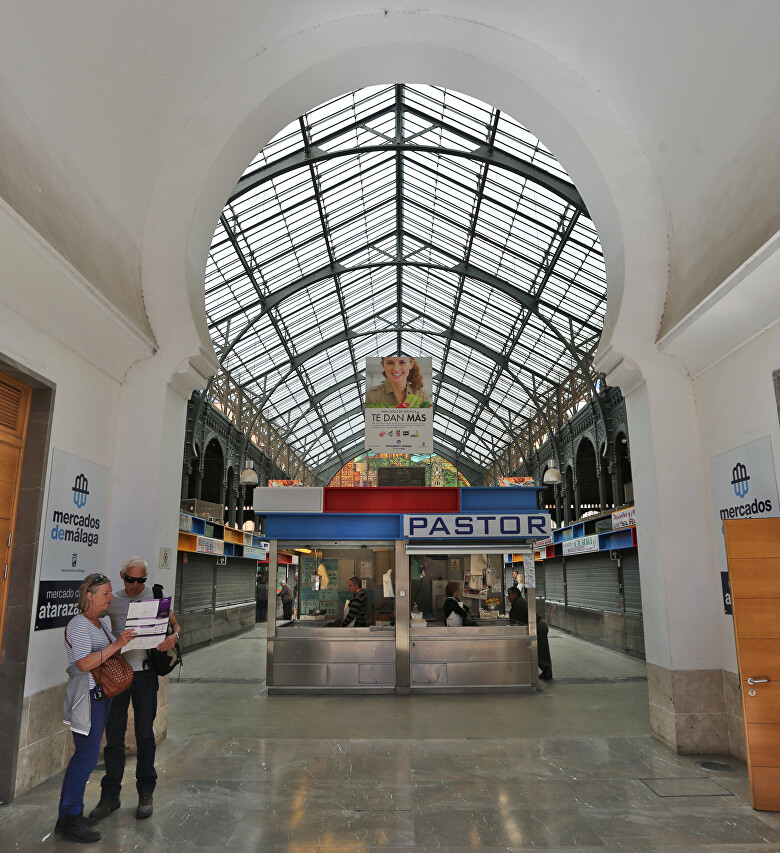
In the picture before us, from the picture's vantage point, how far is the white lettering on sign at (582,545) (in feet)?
61.2

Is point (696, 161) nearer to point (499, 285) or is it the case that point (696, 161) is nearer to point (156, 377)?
point (156, 377)

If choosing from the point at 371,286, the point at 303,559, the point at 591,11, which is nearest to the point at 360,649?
the point at 303,559

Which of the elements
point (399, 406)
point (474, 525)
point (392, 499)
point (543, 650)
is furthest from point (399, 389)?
point (543, 650)

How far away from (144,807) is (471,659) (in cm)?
674

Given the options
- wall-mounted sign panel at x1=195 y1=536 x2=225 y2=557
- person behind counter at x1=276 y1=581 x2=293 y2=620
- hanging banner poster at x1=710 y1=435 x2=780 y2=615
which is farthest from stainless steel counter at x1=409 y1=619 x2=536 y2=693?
wall-mounted sign panel at x1=195 y1=536 x2=225 y2=557

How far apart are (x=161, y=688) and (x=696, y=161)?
7.81 m

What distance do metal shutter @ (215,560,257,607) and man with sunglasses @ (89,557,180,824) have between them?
16.7 metres

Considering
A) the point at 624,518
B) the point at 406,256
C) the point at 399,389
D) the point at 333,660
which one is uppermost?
the point at 406,256

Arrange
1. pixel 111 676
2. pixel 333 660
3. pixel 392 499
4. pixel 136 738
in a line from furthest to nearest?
pixel 392 499, pixel 333 660, pixel 136 738, pixel 111 676

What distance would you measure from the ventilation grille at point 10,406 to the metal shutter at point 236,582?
1659cm

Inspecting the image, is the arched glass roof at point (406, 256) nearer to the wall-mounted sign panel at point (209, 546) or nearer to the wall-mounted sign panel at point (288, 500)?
the wall-mounted sign panel at point (209, 546)

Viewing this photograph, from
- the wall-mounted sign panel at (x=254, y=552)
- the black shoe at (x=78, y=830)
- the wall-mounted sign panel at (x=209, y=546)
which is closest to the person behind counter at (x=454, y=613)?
the black shoe at (x=78, y=830)

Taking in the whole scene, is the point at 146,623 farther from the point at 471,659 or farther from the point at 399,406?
the point at 399,406

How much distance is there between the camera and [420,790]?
5262mm
